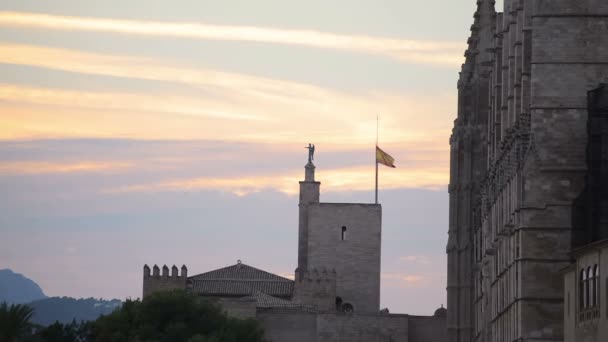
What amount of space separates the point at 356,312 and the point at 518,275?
189 feet

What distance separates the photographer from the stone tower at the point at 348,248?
149m

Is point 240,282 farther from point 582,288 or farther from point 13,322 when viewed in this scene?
point 582,288

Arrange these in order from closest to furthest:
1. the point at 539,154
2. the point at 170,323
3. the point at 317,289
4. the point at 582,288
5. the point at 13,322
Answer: the point at 582,288, the point at 539,154, the point at 13,322, the point at 170,323, the point at 317,289

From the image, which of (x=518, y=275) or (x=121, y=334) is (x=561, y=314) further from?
(x=121, y=334)

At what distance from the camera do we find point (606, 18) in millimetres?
79000

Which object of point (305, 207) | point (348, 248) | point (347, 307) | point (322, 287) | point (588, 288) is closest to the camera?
point (588, 288)

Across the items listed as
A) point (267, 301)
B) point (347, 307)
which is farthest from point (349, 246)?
point (267, 301)

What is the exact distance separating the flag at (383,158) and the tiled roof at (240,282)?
1104cm

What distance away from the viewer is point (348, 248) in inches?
5891

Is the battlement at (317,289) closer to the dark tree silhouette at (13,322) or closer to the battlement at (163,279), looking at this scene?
the battlement at (163,279)

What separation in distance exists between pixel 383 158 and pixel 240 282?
12.7m

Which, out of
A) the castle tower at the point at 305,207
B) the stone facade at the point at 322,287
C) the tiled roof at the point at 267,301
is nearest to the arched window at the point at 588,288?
the stone facade at the point at 322,287

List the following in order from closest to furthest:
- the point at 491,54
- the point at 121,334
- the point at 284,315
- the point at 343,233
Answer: the point at 491,54 → the point at 121,334 → the point at 284,315 → the point at 343,233

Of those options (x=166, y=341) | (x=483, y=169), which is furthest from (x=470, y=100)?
(x=166, y=341)
